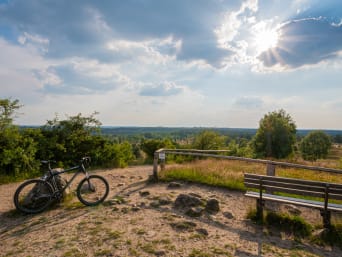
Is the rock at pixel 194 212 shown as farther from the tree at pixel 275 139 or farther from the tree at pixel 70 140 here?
the tree at pixel 275 139

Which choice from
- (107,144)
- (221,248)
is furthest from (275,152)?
(221,248)

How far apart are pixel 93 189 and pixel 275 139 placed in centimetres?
3039

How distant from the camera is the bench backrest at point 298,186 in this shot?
4.24 metres

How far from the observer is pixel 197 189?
22.9ft

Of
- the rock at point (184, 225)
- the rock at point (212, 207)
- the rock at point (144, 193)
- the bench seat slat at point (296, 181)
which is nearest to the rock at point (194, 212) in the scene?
the rock at point (212, 207)

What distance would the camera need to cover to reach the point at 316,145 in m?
49.4

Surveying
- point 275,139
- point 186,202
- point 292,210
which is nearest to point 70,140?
point 186,202

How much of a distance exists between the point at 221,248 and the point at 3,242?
356cm

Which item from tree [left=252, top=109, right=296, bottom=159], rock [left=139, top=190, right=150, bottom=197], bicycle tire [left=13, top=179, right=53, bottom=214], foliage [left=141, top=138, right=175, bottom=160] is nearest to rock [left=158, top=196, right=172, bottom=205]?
rock [left=139, top=190, right=150, bottom=197]

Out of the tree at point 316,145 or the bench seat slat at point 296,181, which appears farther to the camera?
the tree at point 316,145

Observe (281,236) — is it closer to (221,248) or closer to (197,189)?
(221,248)

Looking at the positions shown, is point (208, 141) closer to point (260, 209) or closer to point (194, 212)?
point (260, 209)

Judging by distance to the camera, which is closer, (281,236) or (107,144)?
(281,236)

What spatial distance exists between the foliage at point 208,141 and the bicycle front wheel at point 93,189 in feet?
49.6
